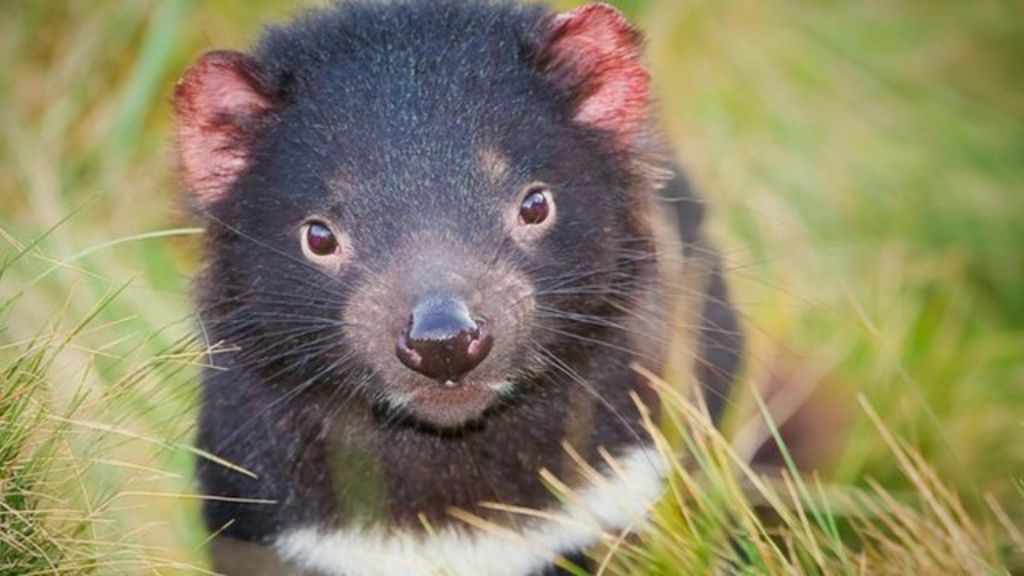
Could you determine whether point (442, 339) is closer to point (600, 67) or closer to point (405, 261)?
point (405, 261)

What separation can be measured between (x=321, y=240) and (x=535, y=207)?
1.42 ft

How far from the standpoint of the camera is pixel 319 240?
4.14 m

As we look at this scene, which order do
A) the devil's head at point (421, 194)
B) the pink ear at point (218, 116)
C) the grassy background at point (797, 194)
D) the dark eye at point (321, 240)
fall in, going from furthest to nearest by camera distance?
the grassy background at point (797, 194)
the pink ear at point (218, 116)
the dark eye at point (321, 240)
the devil's head at point (421, 194)

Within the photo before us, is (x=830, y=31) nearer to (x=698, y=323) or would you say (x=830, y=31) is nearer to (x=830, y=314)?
(x=830, y=314)

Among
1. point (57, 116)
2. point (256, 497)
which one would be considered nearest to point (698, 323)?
point (256, 497)

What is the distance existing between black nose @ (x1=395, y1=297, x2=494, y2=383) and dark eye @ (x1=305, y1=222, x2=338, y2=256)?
0.33 meters

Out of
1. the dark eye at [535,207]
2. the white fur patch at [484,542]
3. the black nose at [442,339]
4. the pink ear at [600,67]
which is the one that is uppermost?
the pink ear at [600,67]

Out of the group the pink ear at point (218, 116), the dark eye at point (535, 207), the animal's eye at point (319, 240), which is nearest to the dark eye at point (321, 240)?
the animal's eye at point (319, 240)

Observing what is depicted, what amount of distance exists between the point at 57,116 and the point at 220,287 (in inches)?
109

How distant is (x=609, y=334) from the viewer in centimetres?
439

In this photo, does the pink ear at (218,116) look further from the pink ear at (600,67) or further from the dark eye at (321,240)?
the pink ear at (600,67)

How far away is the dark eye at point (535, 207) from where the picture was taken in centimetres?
414

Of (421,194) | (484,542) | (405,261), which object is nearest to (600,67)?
(421,194)

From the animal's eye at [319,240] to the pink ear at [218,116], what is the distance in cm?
26
